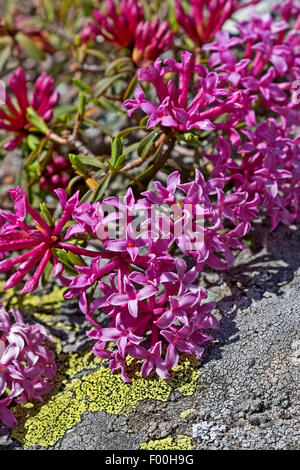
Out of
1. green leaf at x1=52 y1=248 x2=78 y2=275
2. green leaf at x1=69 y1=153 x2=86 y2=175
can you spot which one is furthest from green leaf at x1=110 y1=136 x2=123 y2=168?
green leaf at x1=52 y1=248 x2=78 y2=275

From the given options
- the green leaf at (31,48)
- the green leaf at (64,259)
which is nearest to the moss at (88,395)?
the green leaf at (64,259)

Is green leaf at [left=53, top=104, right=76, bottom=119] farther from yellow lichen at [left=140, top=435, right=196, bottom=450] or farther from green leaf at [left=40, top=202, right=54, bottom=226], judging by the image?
yellow lichen at [left=140, top=435, right=196, bottom=450]

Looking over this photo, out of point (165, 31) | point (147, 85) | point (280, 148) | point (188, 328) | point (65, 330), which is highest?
point (165, 31)

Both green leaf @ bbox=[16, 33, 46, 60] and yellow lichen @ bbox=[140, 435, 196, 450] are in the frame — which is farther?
green leaf @ bbox=[16, 33, 46, 60]
